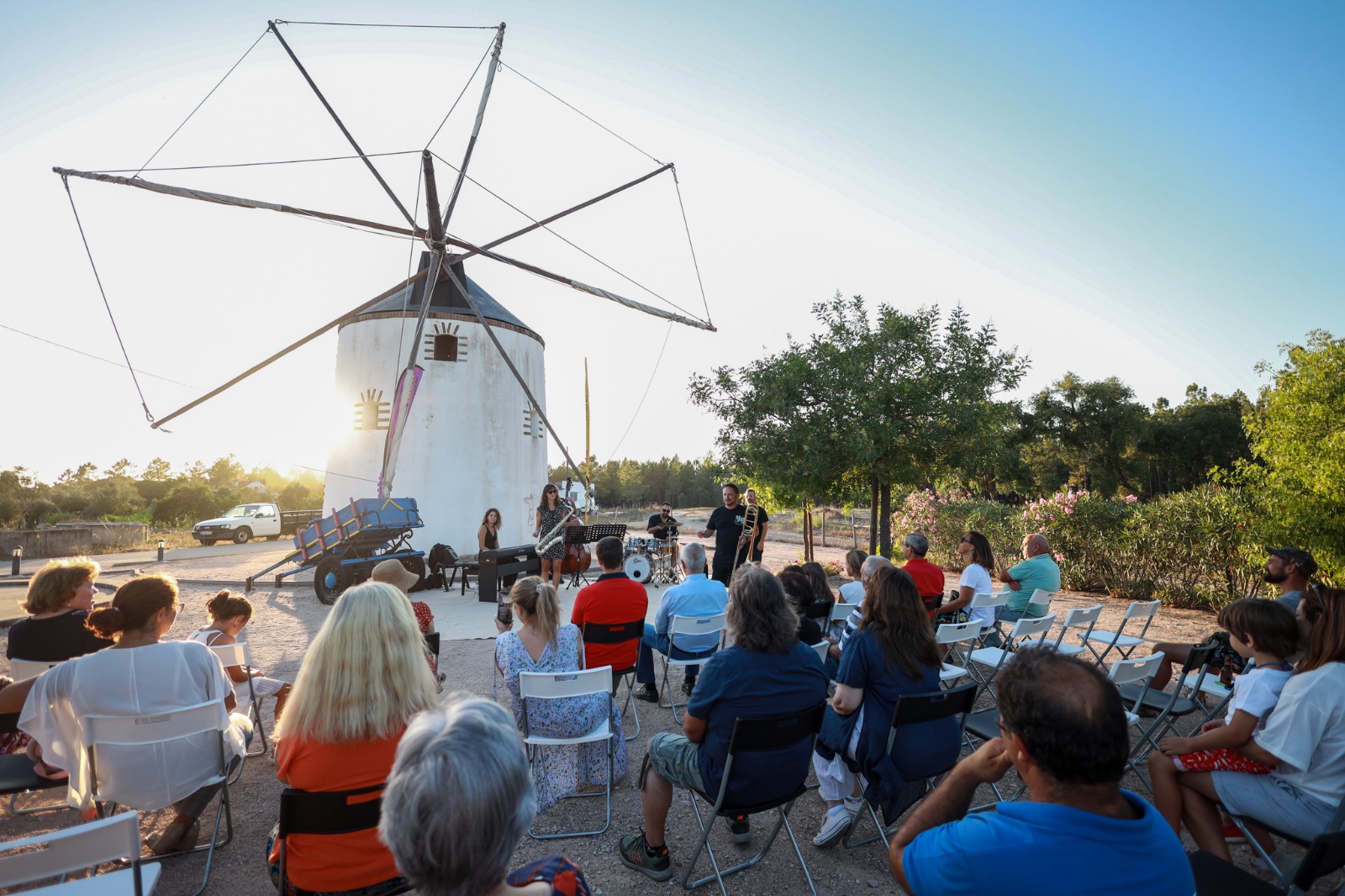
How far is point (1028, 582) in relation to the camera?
6.45m

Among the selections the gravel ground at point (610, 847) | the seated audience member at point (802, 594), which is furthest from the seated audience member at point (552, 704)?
the seated audience member at point (802, 594)

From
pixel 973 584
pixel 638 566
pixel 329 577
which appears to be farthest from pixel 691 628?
pixel 329 577

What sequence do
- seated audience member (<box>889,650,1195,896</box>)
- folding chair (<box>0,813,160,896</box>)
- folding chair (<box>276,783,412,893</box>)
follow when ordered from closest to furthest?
seated audience member (<box>889,650,1195,896</box>), folding chair (<box>0,813,160,896</box>), folding chair (<box>276,783,412,893</box>)

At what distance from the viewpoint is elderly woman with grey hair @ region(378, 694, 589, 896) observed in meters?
1.22

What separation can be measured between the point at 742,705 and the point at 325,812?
1.66m

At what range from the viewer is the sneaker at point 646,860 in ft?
10.4

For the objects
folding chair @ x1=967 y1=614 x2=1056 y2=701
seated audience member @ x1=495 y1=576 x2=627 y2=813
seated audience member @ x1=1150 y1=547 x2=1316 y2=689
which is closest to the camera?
seated audience member @ x1=495 y1=576 x2=627 y2=813

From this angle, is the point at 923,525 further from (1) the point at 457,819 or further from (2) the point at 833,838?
(1) the point at 457,819

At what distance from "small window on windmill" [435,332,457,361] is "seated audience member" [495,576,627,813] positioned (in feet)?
45.5

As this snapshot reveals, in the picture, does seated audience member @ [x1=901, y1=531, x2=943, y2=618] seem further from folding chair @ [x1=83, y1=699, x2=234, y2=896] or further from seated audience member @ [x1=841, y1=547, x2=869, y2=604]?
folding chair @ [x1=83, y1=699, x2=234, y2=896]

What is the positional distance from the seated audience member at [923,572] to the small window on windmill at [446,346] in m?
13.8

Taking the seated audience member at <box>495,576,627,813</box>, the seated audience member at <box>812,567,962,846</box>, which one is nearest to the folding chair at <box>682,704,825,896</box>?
the seated audience member at <box>812,567,962,846</box>

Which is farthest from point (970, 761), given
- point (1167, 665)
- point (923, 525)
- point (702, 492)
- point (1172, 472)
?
point (702, 492)

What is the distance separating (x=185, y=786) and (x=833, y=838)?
10.8 feet
